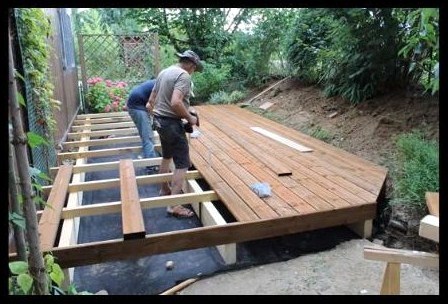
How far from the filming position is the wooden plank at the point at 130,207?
2303mm

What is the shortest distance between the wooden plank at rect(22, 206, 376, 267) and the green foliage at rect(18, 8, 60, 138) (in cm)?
147

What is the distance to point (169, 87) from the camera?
302 cm

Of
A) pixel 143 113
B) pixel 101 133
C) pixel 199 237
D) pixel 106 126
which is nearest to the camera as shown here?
pixel 199 237

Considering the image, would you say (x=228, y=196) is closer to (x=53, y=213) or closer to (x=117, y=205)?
(x=117, y=205)

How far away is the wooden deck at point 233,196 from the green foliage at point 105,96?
2987 millimetres

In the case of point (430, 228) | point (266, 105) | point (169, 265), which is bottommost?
point (169, 265)

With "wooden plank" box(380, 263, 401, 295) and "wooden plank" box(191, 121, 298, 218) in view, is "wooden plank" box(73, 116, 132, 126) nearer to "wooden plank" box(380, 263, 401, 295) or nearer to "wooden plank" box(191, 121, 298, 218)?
"wooden plank" box(191, 121, 298, 218)

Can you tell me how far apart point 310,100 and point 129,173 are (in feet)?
12.7

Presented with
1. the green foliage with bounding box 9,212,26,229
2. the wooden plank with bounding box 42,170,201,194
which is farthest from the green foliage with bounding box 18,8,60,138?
the green foliage with bounding box 9,212,26,229

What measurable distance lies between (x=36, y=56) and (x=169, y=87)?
1077 millimetres

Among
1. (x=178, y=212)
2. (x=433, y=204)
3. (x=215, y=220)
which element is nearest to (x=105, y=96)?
(x=178, y=212)

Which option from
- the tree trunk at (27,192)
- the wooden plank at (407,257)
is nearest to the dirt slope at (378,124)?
the wooden plank at (407,257)

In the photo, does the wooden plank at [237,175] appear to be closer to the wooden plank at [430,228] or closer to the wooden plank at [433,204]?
the wooden plank at [433,204]
